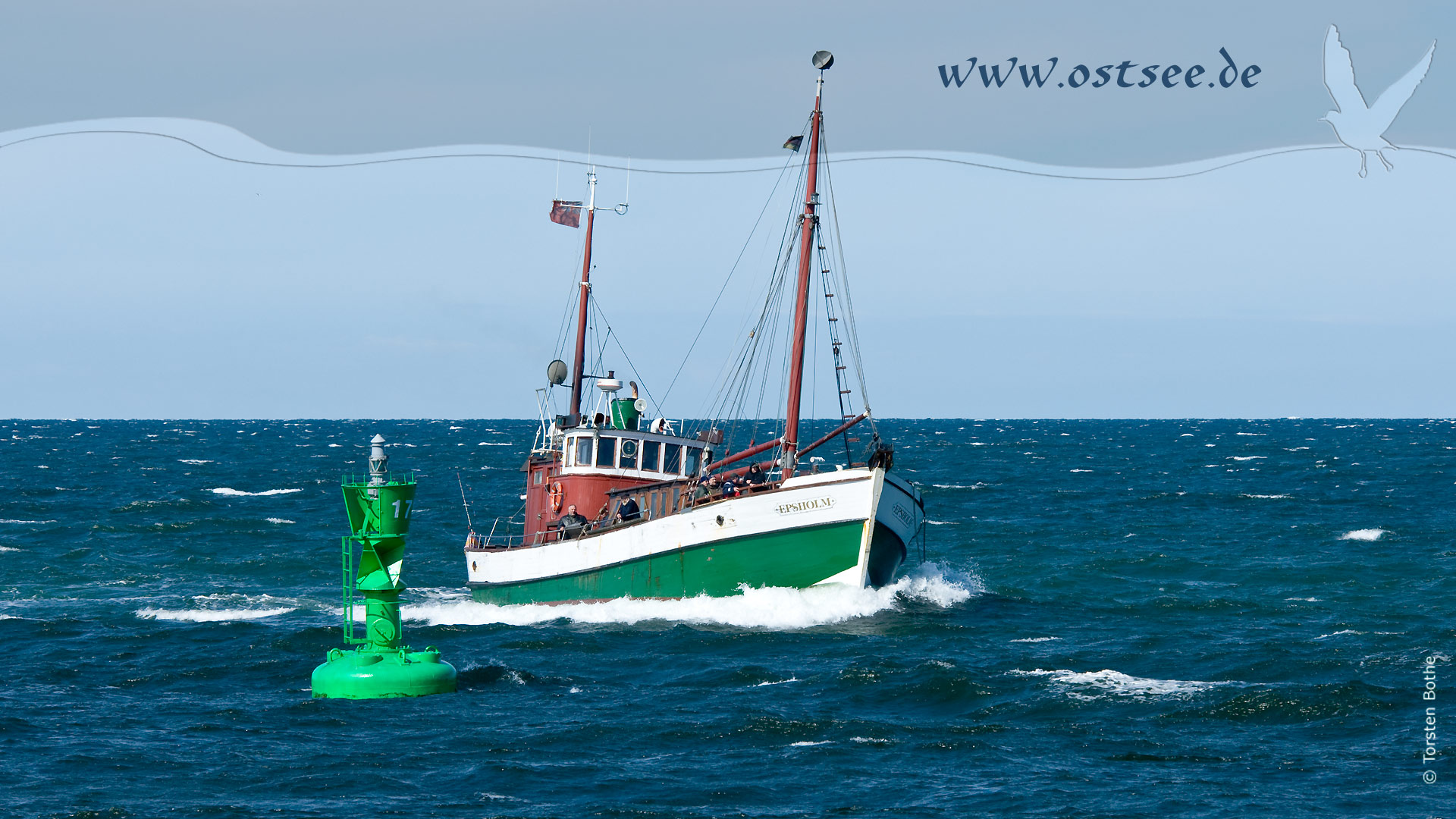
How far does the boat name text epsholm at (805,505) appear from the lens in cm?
3450

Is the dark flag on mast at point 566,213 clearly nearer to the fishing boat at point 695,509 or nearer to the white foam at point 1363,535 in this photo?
the fishing boat at point 695,509

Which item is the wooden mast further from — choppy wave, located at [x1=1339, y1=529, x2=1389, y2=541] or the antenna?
choppy wave, located at [x1=1339, y1=529, x2=1389, y2=541]

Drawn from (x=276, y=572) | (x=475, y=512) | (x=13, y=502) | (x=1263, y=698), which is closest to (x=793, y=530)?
(x=1263, y=698)

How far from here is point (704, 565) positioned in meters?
35.5

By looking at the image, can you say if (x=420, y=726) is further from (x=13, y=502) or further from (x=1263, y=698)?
(x=13, y=502)

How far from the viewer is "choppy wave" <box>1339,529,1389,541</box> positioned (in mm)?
56250

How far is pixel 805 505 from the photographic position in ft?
114

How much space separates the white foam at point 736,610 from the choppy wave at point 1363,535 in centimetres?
2491

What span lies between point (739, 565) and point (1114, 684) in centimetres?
1072

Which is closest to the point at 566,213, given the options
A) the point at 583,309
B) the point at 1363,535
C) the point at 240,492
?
the point at 583,309

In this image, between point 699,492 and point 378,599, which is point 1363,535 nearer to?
point 699,492

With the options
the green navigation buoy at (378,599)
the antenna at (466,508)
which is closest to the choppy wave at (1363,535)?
the antenna at (466,508)

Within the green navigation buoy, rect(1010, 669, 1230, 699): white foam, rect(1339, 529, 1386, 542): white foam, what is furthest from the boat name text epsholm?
rect(1339, 529, 1386, 542): white foam

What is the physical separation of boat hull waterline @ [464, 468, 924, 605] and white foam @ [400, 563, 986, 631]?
0.26 m
